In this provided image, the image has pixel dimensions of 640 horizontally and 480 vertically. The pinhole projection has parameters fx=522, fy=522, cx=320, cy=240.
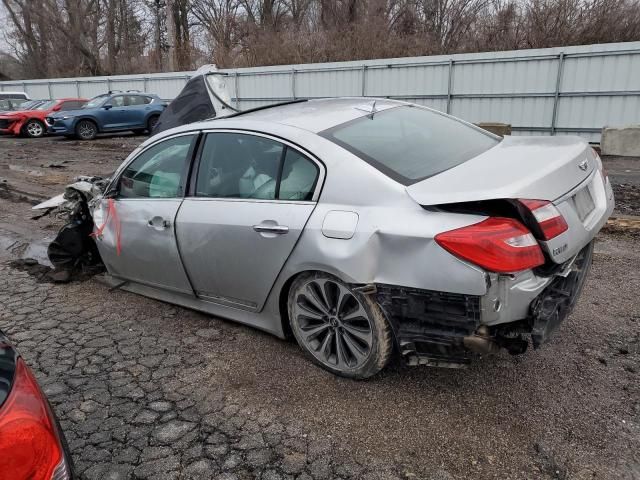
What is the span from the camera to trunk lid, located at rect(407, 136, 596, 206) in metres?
Result: 2.45

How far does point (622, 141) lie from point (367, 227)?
10.3m

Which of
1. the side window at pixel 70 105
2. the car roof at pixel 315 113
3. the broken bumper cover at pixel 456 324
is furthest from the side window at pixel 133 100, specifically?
the broken bumper cover at pixel 456 324

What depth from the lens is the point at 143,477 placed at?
7.91 feet

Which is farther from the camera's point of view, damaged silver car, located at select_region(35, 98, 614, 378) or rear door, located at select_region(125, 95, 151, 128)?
rear door, located at select_region(125, 95, 151, 128)

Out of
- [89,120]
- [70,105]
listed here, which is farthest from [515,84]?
[70,105]

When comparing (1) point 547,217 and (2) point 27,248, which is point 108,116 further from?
(1) point 547,217

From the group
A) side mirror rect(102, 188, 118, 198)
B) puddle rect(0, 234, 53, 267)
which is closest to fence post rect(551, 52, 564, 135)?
puddle rect(0, 234, 53, 267)

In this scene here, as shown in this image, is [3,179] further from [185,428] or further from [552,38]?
[552,38]

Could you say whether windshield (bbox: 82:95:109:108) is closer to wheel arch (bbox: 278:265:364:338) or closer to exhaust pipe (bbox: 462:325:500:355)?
wheel arch (bbox: 278:265:364:338)

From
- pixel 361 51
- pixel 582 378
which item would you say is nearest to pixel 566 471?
pixel 582 378

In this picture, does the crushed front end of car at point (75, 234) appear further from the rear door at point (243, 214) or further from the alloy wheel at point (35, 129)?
the alloy wheel at point (35, 129)

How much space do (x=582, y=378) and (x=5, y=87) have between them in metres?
36.1

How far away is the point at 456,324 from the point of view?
8.13ft

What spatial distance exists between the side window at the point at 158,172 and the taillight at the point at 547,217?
2.32 m
